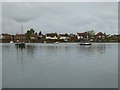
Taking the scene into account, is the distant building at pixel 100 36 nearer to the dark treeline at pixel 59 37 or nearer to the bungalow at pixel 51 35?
the dark treeline at pixel 59 37

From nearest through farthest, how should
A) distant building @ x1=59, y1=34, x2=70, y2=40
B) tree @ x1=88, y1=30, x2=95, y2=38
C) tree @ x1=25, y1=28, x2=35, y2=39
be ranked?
1. tree @ x1=88, y1=30, x2=95, y2=38
2. tree @ x1=25, y1=28, x2=35, y2=39
3. distant building @ x1=59, y1=34, x2=70, y2=40

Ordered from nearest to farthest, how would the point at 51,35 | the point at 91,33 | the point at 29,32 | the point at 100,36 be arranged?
the point at 91,33
the point at 29,32
the point at 51,35
the point at 100,36

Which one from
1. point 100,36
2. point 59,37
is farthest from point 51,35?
point 100,36

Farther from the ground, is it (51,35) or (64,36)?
(51,35)

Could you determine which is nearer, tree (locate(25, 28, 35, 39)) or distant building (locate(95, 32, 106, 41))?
tree (locate(25, 28, 35, 39))

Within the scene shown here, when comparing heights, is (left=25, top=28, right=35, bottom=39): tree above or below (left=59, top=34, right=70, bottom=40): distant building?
above

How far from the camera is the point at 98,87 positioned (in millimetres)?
14859

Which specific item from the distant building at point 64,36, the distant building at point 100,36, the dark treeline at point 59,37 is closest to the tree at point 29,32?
the dark treeline at point 59,37

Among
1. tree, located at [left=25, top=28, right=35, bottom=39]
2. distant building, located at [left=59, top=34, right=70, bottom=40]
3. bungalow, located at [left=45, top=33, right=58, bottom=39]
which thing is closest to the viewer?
tree, located at [left=25, top=28, right=35, bottom=39]

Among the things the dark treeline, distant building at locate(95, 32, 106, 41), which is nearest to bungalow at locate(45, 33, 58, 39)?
the dark treeline

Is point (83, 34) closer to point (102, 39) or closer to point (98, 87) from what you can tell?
point (102, 39)

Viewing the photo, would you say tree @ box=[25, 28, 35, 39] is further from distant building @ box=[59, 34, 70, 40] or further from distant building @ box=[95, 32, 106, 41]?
distant building @ box=[95, 32, 106, 41]

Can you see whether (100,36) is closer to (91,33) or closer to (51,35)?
(91,33)

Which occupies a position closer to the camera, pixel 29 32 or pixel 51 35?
pixel 29 32
